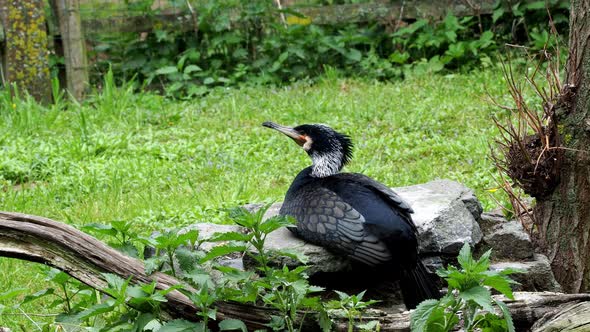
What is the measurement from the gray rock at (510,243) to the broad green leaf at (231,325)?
189 centimetres

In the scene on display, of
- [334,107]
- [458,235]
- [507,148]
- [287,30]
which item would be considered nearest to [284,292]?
[458,235]

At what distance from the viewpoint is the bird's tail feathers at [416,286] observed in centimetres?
439

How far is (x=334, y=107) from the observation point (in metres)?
9.21

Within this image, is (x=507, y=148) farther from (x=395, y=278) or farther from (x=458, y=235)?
(x=395, y=278)

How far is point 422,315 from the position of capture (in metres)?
3.41

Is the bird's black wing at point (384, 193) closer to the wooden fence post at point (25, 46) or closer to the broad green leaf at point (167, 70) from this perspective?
the broad green leaf at point (167, 70)

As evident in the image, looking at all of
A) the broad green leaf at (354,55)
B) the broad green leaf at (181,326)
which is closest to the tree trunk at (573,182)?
the broad green leaf at (181,326)

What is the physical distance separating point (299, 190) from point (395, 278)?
2.39ft

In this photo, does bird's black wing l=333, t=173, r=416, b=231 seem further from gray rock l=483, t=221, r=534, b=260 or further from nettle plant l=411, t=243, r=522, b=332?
nettle plant l=411, t=243, r=522, b=332

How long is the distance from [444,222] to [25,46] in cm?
679

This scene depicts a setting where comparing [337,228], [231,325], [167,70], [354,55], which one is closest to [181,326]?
[231,325]

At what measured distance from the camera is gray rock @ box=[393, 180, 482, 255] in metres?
4.72

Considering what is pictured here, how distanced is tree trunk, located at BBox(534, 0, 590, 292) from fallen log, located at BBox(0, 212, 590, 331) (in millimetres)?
905

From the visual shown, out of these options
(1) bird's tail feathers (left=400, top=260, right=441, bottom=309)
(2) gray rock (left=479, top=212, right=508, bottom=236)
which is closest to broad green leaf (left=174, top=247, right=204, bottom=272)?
(1) bird's tail feathers (left=400, top=260, right=441, bottom=309)
